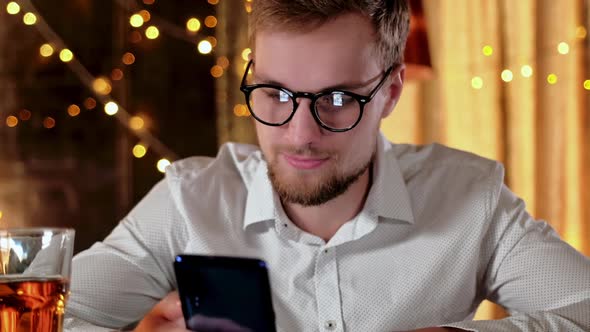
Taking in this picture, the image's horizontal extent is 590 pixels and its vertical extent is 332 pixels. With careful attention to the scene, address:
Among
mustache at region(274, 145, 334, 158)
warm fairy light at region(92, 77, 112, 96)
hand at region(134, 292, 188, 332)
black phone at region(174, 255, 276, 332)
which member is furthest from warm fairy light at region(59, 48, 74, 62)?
black phone at region(174, 255, 276, 332)

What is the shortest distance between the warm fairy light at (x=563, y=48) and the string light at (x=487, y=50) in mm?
207

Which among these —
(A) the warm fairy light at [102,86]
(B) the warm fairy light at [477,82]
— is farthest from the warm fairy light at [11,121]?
(B) the warm fairy light at [477,82]

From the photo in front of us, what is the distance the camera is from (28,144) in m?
3.18

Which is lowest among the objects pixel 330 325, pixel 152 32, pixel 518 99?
pixel 330 325

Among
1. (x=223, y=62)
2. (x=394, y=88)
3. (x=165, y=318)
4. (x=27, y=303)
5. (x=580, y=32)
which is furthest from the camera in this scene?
(x=223, y=62)

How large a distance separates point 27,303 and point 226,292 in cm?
20

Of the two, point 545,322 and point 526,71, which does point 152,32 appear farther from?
point 545,322

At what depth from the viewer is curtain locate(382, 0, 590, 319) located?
2564 mm

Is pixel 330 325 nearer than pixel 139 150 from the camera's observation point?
Yes

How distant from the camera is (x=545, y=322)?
4.27ft

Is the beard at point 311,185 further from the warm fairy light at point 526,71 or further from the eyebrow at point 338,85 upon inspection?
the warm fairy light at point 526,71

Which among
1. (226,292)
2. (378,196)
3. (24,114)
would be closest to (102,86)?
(24,114)

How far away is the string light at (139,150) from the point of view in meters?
3.18

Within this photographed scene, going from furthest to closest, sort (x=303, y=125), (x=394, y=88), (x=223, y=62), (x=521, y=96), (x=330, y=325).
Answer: (x=223, y=62) < (x=521, y=96) < (x=394, y=88) < (x=330, y=325) < (x=303, y=125)
